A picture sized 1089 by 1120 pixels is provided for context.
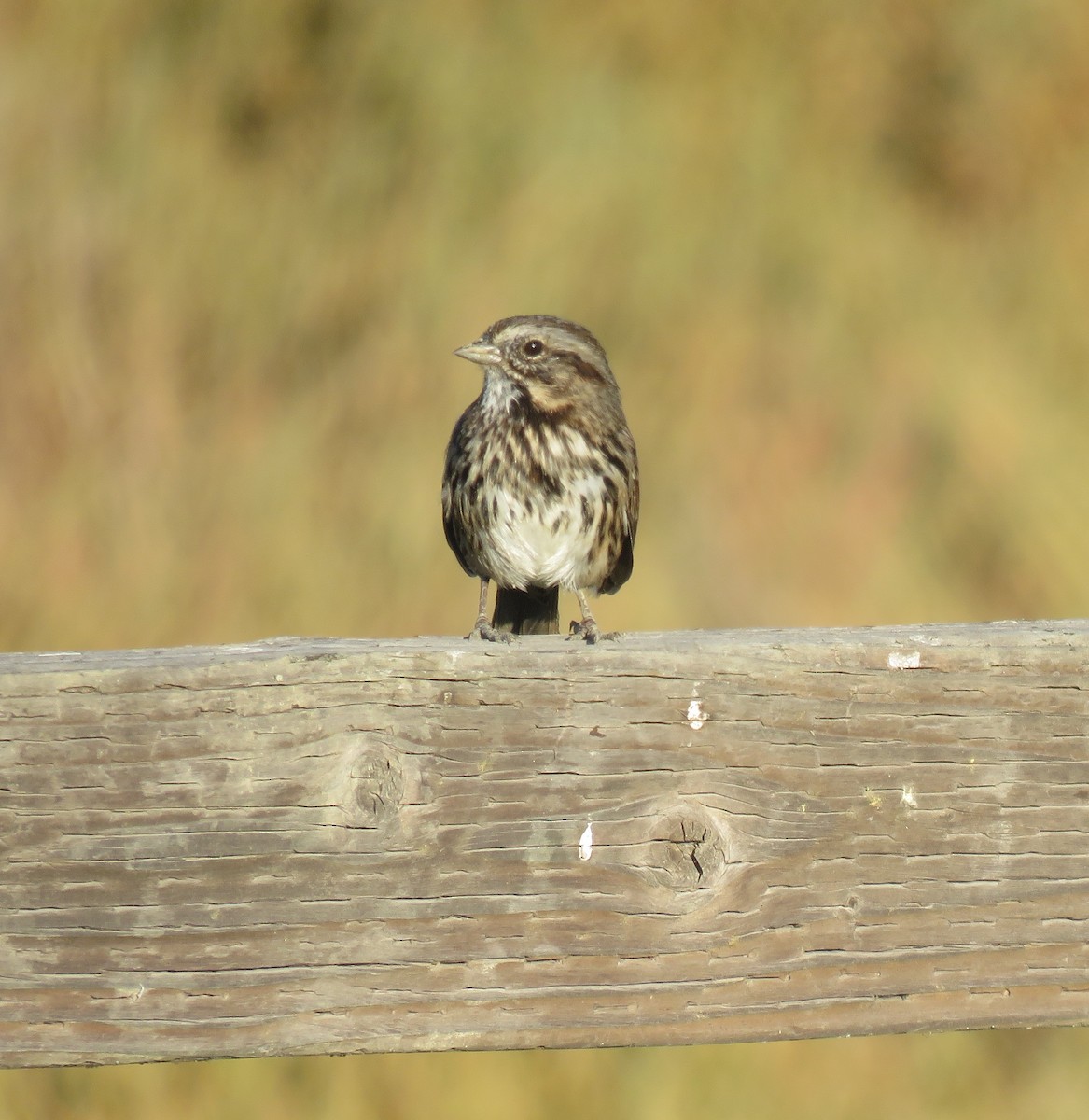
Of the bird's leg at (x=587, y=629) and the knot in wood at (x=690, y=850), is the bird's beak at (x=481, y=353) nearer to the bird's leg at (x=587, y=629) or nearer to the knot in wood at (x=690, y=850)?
the bird's leg at (x=587, y=629)

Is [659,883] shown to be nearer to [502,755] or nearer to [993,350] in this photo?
[502,755]

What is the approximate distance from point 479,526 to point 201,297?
77 centimetres

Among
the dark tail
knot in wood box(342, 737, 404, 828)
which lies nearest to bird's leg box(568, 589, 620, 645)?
the dark tail

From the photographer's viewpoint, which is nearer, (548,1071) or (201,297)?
(548,1071)

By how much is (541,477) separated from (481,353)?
1.09 feet

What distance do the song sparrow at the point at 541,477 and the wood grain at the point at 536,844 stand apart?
1.69 metres

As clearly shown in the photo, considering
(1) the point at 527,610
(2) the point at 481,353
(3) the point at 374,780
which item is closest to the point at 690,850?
(3) the point at 374,780

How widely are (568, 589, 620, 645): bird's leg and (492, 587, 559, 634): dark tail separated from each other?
0.57 ft

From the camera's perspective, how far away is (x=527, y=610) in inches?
153

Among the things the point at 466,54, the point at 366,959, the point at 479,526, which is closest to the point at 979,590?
the point at 479,526

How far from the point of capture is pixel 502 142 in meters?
3.74

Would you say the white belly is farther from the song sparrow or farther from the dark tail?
the dark tail

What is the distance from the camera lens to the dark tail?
3846 millimetres

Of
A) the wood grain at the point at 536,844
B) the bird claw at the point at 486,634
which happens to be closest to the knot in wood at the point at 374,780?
the wood grain at the point at 536,844
